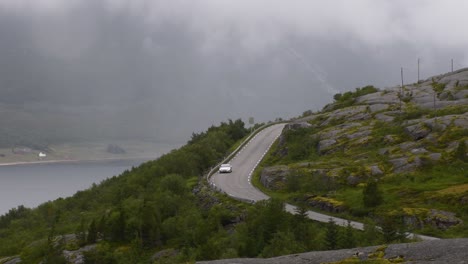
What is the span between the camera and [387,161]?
54625 mm

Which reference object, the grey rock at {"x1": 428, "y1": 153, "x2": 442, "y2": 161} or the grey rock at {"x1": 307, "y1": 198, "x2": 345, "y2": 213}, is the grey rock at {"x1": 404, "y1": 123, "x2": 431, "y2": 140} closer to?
the grey rock at {"x1": 428, "y1": 153, "x2": 442, "y2": 161}

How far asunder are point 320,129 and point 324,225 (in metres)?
42.2

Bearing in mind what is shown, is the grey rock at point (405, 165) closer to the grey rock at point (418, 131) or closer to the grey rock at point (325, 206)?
the grey rock at point (418, 131)

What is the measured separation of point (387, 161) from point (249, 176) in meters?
21.0

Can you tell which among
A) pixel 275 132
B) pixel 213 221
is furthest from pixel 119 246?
pixel 275 132

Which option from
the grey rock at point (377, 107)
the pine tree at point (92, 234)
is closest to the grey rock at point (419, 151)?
the grey rock at point (377, 107)

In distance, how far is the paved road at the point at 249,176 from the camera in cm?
4300

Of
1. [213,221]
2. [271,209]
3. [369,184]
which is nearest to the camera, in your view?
[271,209]

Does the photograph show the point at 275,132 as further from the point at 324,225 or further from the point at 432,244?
the point at 432,244

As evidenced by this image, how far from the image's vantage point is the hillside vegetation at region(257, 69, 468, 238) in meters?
39.3

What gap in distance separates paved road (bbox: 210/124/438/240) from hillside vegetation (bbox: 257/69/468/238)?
1639 mm

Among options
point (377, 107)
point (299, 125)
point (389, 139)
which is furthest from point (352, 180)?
point (377, 107)

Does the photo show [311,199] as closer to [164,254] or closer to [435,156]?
[435,156]

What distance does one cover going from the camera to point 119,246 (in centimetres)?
4800
